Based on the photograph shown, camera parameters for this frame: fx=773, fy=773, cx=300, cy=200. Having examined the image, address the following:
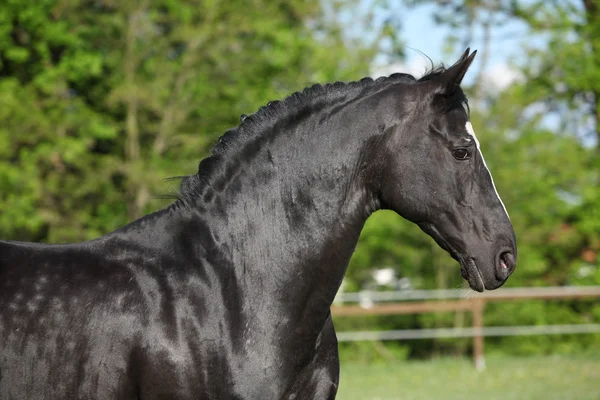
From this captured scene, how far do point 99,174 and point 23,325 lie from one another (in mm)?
12001

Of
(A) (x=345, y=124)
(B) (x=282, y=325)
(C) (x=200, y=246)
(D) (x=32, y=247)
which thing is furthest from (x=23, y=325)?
(A) (x=345, y=124)

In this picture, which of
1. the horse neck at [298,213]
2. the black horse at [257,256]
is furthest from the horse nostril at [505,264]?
the horse neck at [298,213]

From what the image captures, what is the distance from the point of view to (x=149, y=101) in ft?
48.4

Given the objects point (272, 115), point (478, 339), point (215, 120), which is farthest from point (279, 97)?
point (272, 115)

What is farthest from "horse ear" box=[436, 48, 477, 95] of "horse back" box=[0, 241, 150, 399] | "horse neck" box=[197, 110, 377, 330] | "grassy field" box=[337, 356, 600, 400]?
"grassy field" box=[337, 356, 600, 400]

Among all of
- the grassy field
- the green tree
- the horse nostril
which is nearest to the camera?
the horse nostril

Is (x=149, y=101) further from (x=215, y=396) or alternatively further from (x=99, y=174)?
(x=215, y=396)

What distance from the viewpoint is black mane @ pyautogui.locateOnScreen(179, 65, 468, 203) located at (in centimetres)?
326

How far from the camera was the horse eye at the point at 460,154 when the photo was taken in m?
3.07

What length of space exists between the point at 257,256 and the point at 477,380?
883 cm

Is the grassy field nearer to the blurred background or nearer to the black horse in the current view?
the blurred background

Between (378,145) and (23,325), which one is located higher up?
(378,145)

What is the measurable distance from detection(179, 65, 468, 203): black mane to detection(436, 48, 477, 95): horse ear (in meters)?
0.14

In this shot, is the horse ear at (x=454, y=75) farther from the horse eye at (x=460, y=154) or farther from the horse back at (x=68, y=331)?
the horse back at (x=68, y=331)
